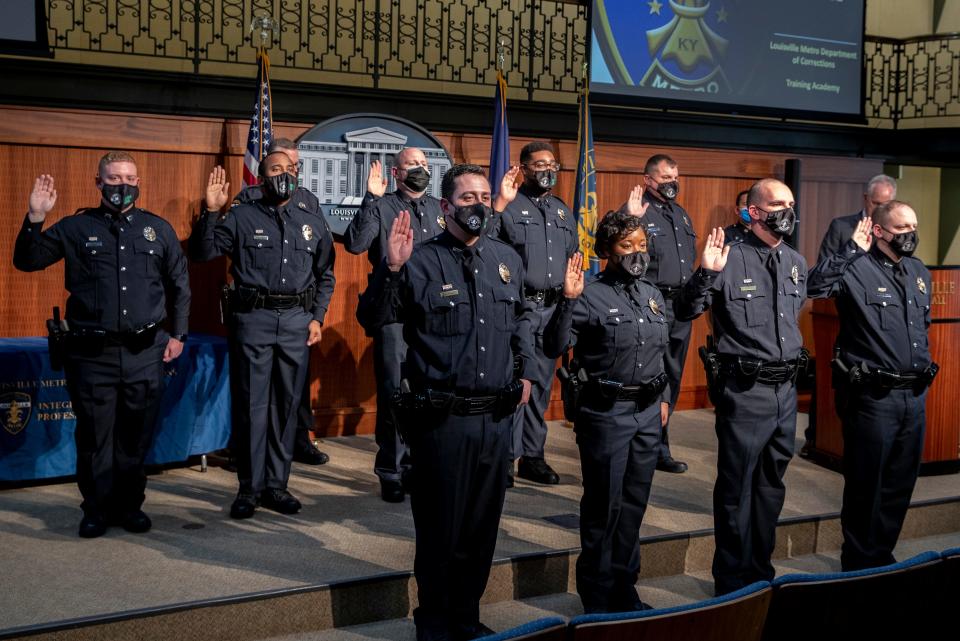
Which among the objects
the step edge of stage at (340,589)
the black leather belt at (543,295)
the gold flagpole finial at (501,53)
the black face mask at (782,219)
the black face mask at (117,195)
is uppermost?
the gold flagpole finial at (501,53)

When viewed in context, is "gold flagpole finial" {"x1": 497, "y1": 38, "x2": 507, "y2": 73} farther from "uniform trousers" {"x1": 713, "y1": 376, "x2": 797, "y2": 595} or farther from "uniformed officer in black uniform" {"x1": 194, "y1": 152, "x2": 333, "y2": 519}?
"uniform trousers" {"x1": 713, "y1": 376, "x2": 797, "y2": 595}

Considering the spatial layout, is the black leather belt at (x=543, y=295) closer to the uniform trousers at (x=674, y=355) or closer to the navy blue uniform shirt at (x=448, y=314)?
the uniform trousers at (x=674, y=355)

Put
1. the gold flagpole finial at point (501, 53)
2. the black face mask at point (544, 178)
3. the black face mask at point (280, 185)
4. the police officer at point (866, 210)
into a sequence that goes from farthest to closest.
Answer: the gold flagpole finial at point (501, 53), the police officer at point (866, 210), the black face mask at point (544, 178), the black face mask at point (280, 185)

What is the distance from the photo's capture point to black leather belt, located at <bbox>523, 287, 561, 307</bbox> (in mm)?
5508

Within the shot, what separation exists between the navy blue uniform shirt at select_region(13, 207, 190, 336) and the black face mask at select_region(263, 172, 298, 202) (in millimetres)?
568

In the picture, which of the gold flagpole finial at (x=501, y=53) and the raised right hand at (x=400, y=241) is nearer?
the raised right hand at (x=400, y=241)

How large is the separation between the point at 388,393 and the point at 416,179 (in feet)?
3.44

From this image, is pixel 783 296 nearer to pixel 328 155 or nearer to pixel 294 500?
pixel 294 500

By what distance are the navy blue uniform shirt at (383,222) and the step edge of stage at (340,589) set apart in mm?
1621

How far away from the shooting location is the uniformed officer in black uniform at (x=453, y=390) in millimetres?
3504

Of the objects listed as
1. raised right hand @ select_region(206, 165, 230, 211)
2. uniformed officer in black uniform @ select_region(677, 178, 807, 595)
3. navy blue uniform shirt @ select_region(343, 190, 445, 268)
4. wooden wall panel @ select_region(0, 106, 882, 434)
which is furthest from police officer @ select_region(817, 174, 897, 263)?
raised right hand @ select_region(206, 165, 230, 211)

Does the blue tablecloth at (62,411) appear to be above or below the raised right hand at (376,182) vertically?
below

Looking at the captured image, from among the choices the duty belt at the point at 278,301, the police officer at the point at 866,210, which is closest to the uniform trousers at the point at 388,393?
the duty belt at the point at 278,301

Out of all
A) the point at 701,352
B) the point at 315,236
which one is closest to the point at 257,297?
the point at 315,236
